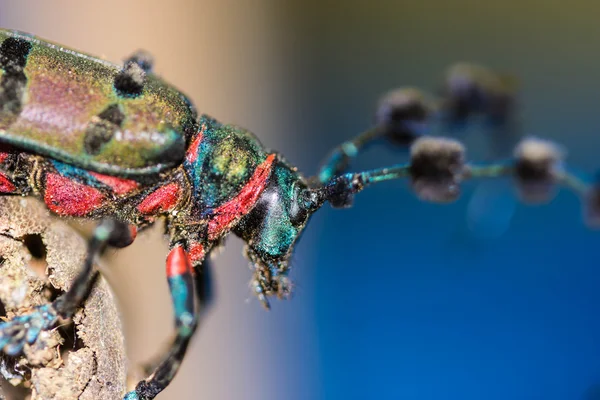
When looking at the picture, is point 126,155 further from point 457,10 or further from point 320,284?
point 457,10

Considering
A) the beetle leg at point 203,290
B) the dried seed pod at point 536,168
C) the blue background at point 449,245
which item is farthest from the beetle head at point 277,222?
the blue background at point 449,245

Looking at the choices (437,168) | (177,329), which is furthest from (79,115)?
(437,168)

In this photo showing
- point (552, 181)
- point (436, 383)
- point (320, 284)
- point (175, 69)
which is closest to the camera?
point (552, 181)

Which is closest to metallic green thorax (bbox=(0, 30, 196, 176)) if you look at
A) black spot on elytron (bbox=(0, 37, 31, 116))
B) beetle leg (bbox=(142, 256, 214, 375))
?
black spot on elytron (bbox=(0, 37, 31, 116))

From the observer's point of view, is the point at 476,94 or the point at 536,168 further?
the point at 476,94

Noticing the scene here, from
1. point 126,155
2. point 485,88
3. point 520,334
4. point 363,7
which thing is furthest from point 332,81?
point 126,155

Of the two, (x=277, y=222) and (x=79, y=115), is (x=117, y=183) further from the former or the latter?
(x=277, y=222)

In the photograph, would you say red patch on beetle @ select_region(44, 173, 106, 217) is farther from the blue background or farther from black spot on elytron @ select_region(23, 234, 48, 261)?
the blue background
